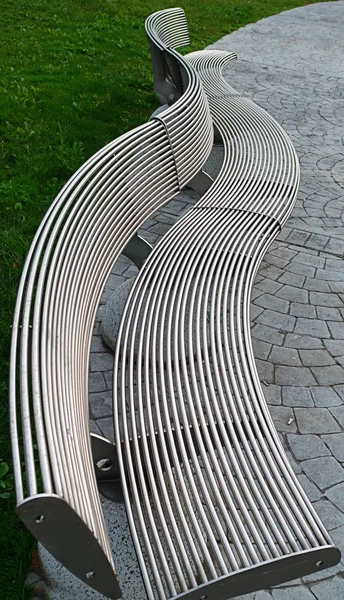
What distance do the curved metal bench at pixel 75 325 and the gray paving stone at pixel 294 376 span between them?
3.50 feet

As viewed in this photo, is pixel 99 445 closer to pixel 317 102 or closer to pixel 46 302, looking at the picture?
pixel 46 302

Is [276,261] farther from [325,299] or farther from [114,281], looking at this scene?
[114,281]

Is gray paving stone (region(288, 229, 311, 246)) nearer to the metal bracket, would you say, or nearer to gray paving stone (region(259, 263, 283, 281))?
gray paving stone (region(259, 263, 283, 281))

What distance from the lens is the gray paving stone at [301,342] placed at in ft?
13.0

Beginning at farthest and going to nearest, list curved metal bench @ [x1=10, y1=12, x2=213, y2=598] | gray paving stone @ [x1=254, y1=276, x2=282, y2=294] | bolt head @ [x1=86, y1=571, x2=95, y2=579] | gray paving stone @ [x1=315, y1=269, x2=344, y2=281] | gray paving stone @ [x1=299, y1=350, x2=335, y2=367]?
gray paving stone @ [x1=315, y1=269, x2=344, y2=281], gray paving stone @ [x1=254, y1=276, x2=282, y2=294], gray paving stone @ [x1=299, y1=350, x2=335, y2=367], bolt head @ [x1=86, y1=571, x2=95, y2=579], curved metal bench @ [x1=10, y1=12, x2=213, y2=598]

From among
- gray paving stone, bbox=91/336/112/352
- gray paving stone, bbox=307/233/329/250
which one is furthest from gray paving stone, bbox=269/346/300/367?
gray paving stone, bbox=307/233/329/250

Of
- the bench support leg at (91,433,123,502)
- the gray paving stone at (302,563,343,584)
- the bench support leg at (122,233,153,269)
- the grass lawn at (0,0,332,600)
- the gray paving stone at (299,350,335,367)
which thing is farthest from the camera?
the bench support leg at (122,233,153,269)

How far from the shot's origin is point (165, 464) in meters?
2.33

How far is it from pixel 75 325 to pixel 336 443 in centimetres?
156

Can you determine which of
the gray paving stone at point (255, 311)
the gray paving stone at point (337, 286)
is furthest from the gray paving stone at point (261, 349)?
the gray paving stone at point (337, 286)

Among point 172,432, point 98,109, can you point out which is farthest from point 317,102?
point 172,432

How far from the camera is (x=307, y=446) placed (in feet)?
10.7

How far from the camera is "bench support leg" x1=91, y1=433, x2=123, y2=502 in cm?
252

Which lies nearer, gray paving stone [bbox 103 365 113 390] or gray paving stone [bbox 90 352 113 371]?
gray paving stone [bbox 103 365 113 390]
